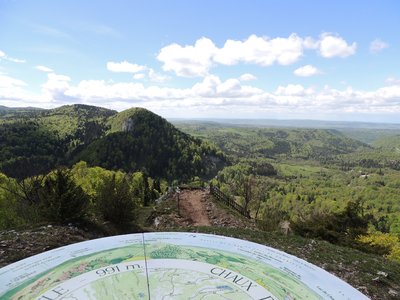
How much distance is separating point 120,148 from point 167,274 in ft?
432

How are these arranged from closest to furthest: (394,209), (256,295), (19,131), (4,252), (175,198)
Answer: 1. (256,295)
2. (4,252)
3. (175,198)
4. (394,209)
5. (19,131)

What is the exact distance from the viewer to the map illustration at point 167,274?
19.7 ft

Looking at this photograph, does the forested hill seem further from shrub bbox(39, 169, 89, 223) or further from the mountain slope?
shrub bbox(39, 169, 89, 223)

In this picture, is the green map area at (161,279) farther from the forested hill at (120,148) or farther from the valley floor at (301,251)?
the forested hill at (120,148)

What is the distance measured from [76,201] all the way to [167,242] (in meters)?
7.45

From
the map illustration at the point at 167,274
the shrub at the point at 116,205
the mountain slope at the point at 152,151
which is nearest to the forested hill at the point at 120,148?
the mountain slope at the point at 152,151

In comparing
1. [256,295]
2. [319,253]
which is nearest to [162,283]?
[256,295]

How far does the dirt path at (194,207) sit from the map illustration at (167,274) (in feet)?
39.6

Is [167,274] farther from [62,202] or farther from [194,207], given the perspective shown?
[194,207]

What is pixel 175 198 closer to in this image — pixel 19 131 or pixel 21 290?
pixel 21 290

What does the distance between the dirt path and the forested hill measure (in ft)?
301

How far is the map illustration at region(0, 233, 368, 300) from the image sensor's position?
19.7 ft

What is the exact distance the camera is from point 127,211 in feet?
52.5

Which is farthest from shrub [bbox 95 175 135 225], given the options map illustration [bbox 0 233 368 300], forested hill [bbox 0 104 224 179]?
forested hill [bbox 0 104 224 179]
